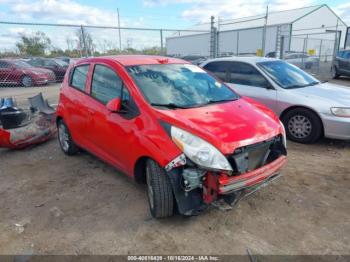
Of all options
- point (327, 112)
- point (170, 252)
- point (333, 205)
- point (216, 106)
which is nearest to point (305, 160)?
point (327, 112)

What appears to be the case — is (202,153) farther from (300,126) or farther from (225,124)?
(300,126)

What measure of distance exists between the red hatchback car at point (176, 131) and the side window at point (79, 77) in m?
0.04

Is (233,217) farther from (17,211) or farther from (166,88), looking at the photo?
(17,211)

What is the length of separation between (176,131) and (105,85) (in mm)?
1514

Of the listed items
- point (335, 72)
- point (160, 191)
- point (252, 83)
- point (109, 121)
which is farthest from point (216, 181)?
point (335, 72)

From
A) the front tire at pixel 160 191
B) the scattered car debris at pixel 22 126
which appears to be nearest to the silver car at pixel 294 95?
the front tire at pixel 160 191

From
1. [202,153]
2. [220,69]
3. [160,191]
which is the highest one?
[220,69]

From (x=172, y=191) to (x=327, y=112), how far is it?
3.49 metres

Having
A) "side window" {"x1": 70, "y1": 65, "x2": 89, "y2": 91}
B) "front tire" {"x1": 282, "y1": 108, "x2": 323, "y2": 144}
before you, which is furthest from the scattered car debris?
"front tire" {"x1": 282, "y1": 108, "x2": 323, "y2": 144}

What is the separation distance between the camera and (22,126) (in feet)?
17.5

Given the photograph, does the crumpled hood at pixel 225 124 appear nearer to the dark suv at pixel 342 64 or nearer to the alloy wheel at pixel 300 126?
the alloy wheel at pixel 300 126

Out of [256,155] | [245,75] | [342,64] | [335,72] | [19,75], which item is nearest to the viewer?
[256,155]

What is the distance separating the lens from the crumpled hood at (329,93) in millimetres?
5027

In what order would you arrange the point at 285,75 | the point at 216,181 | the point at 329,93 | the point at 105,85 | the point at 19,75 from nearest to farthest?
1. the point at 216,181
2. the point at 105,85
3. the point at 329,93
4. the point at 285,75
5. the point at 19,75
